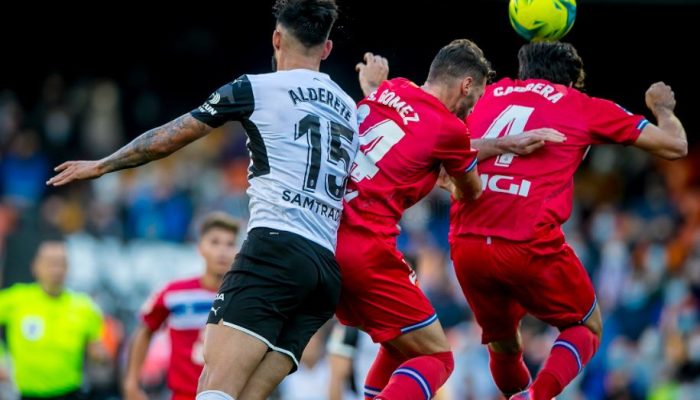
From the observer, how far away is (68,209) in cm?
1738

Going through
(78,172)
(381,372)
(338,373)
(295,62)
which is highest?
(295,62)

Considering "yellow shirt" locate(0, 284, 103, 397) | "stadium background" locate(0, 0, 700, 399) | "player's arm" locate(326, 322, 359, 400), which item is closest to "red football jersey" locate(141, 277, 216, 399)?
"player's arm" locate(326, 322, 359, 400)

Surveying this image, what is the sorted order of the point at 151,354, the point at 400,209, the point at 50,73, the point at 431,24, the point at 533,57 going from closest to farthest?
the point at 400,209
the point at 533,57
the point at 431,24
the point at 151,354
the point at 50,73

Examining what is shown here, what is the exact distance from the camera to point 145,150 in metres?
6.54

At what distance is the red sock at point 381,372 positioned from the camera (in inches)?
302

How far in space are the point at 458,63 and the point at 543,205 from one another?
3.31 ft

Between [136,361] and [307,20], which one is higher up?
[307,20]

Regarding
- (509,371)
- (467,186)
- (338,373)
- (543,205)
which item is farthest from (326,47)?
(338,373)

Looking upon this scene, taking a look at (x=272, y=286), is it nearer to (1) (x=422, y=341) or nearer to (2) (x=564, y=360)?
(1) (x=422, y=341)

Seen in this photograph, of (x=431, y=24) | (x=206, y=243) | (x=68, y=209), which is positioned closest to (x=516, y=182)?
(x=206, y=243)

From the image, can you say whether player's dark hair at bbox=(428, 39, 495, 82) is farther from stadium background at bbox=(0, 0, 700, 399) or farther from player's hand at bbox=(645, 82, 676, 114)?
stadium background at bbox=(0, 0, 700, 399)

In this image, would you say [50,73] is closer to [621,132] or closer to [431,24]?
[431,24]

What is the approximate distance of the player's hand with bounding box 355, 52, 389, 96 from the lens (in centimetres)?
800

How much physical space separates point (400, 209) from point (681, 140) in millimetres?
1801
